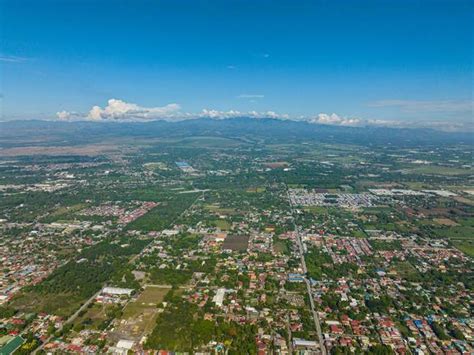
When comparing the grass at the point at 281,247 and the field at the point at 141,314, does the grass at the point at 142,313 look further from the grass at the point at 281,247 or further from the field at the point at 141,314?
the grass at the point at 281,247

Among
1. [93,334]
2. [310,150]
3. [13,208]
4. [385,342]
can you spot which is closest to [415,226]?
[385,342]

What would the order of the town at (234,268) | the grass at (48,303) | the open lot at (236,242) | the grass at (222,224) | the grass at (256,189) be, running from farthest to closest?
1. the grass at (256,189)
2. the grass at (222,224)
3. the open lot at (236,242)
4. the grass at (48,303)
5. the town at (234,268)

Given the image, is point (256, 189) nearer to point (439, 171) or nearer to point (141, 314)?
point (141, 314)

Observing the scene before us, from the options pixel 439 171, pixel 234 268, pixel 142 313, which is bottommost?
pixel 439 171

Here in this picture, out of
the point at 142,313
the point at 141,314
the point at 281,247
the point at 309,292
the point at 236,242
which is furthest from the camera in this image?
the point at 236,242

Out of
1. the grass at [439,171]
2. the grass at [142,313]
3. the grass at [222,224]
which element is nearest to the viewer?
the grass at [142,313]

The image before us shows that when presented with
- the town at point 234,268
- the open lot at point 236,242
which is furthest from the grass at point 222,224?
the open lot at point 236,242

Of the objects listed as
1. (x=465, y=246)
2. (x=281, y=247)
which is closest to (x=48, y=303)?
(x=281, y=247)

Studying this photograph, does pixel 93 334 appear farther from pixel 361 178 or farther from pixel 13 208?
pixel 361 178

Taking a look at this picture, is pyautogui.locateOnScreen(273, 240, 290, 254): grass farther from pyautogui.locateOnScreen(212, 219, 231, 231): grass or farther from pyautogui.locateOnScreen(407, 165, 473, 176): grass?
pyautogui.locateOnScreen(407, 165, 473, 176): grass

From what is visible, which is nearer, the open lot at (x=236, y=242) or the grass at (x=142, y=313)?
the grass at (x=142, y=313)

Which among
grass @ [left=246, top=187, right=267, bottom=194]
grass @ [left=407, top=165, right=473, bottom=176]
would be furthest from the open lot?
grass @ [left=407, top=165, right=473, bottom=176]
